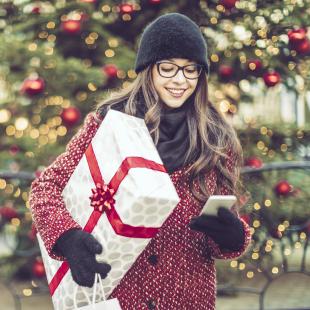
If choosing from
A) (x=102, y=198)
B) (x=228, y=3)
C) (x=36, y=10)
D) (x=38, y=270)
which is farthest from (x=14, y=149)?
(x=102, y=198)

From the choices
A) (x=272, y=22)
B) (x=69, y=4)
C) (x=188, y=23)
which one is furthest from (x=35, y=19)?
(x=188, y=23)

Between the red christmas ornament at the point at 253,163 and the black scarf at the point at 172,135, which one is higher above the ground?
the black scarf at the point at 172,135

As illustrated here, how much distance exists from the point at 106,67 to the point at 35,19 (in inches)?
26.5

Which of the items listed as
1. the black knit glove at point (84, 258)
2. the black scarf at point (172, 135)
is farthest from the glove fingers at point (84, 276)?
the black scarf at point (172, 135)

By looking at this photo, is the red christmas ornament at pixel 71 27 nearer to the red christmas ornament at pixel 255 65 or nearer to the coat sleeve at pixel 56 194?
the red christmas ornament at pixel 255 65

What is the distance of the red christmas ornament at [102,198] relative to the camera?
83.7 inches

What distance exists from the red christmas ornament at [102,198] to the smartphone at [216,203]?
0.29m

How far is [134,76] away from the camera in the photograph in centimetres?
532

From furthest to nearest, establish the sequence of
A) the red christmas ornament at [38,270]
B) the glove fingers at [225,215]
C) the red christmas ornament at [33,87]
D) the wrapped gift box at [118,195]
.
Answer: the red christmas ornament at [38,270], the red christmas ornament at [33,87], the glove fingers at [225,215], the wrapped gift box at [118,195]

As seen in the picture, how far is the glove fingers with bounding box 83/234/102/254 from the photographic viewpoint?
210cm

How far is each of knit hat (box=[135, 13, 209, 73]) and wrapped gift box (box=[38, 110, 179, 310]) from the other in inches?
11.4

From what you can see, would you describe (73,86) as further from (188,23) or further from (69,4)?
(188,23)

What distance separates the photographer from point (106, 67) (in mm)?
4961

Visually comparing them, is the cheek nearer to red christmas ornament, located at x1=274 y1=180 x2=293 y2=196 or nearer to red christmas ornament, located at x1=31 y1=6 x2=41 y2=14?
red christmas ornament, located at x1=274 y1=180 x2=293 y2=196
